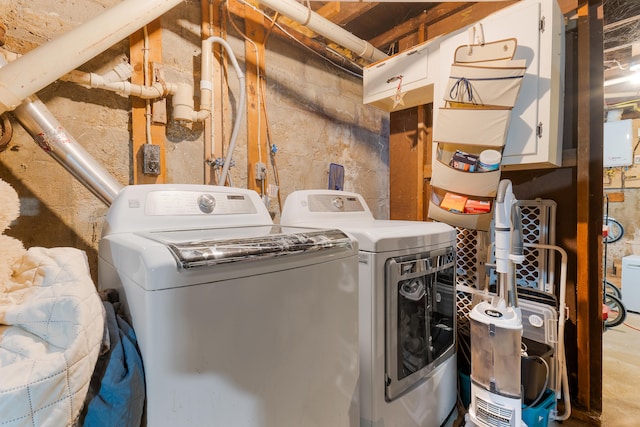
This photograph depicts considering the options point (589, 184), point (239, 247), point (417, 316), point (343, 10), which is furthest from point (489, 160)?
point (343, 10)

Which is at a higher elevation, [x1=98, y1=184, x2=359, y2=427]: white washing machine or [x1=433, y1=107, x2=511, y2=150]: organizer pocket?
[x1=433, y1=107, x2=511, y2=150]: organizer pocket

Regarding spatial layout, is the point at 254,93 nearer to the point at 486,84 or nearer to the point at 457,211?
the point at 486,84

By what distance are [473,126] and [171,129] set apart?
179 cm

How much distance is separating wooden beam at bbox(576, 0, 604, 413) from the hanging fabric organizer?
1.66ft

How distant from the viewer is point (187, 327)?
75cm

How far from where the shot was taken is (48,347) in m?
0.68

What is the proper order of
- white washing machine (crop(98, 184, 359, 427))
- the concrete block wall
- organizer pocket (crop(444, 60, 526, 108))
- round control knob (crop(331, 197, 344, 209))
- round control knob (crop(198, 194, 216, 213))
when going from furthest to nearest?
round control knob (crop(331, 197, 344, 209)), organizer pocket (crop(444, 60, 526, 108)), the concrete block wall, round control knob (crop(198, 194, 216, 213)), white washing machine (crop(98, 184, 359, 427))

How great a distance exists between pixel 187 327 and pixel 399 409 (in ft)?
3.45

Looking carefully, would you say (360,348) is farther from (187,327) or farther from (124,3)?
(124,3)

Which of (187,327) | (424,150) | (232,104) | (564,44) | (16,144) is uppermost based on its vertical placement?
(564,44)

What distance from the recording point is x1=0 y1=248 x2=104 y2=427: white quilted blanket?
0.59 metres

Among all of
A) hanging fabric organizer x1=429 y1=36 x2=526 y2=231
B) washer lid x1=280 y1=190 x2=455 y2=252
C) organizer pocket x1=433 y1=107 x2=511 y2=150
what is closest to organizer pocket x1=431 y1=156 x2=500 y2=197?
hanging fabric organizer x1=429 y1=36 x2=526 y2=231

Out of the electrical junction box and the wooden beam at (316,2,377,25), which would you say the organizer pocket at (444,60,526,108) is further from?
the electrical junction box

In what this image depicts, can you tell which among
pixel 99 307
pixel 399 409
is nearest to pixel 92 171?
pixel 99 307
